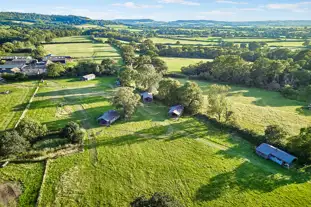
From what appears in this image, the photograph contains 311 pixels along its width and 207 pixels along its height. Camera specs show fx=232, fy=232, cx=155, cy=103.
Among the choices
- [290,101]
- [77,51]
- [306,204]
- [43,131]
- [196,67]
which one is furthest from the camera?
[77,51]

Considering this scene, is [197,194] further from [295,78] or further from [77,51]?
[77,51]

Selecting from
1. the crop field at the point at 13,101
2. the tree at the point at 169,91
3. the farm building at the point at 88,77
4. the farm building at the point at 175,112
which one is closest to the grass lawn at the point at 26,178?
the crop field at the point at 13,101

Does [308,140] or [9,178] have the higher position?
[308,140]

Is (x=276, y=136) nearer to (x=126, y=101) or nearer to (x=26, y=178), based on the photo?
(x=126, y=101)

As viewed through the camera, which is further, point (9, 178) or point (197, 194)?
point (9, 178)

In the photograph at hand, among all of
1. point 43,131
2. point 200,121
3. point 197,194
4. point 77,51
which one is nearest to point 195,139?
point 200,121

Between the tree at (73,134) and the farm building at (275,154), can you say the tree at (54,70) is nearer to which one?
the tree at (73,134)

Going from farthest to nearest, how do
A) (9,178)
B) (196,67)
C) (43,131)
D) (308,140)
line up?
1. (196,67)
2. (43,131)
3. (308,140)
4. (9,178)
